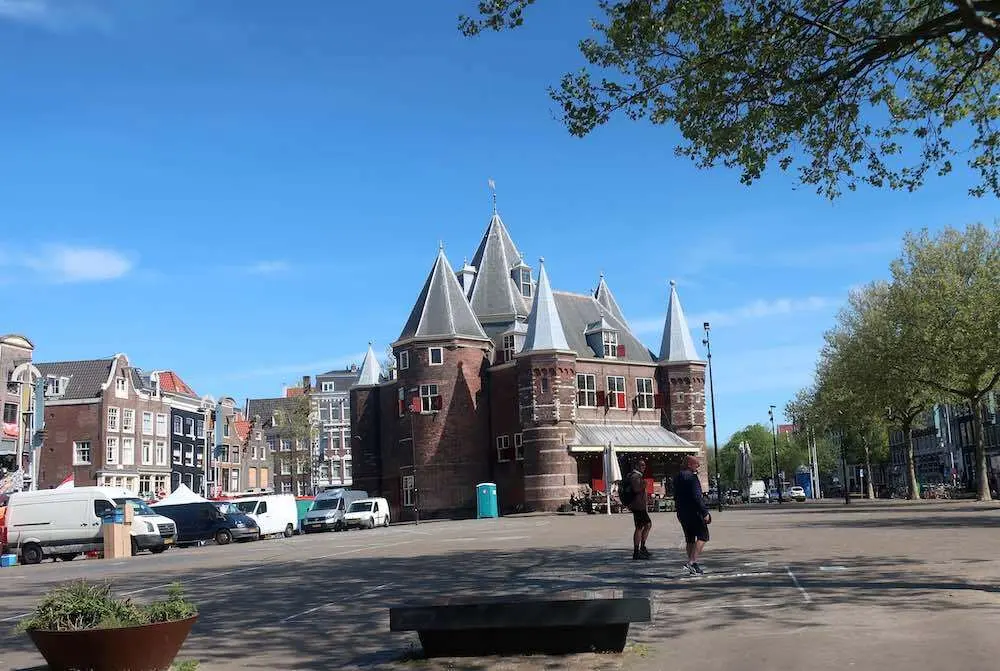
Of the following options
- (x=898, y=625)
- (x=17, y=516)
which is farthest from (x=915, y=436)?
(x=898, y=625)

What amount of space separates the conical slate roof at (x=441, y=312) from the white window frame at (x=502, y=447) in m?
6.73

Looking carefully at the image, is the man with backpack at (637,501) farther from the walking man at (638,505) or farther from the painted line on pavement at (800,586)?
the painted line on pavement at (800,586)

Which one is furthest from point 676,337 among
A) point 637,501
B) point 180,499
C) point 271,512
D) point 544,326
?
point 637,501

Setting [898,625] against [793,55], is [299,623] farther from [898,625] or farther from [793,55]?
[793,55]

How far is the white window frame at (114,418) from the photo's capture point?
6538cm

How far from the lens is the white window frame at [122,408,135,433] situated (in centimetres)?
6700

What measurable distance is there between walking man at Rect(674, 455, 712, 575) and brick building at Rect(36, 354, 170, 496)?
58.5m

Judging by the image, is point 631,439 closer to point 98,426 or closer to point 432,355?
point 432,355

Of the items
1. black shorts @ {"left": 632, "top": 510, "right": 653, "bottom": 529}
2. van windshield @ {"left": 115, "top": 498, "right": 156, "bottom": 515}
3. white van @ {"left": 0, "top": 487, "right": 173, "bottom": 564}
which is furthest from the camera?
van windshield @ {"left": 115, "top": 498, "right": 156, "bottom": 515}

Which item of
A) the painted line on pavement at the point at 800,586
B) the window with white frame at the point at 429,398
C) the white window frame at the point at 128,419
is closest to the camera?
the painted line on pavement at the point at 800,586

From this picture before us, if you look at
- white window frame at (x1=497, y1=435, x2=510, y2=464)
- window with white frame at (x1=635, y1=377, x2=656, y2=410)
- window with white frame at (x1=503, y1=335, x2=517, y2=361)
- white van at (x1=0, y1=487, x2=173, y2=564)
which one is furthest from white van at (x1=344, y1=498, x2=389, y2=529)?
window with white frame at (x1=635, y1=377, x2=656, y2=410)

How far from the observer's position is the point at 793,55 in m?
13.3

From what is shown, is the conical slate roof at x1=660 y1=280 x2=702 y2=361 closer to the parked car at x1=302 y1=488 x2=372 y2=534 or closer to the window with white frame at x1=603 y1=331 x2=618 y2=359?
the window with white frame at x1=603 y1=331 x2=618 y2=359

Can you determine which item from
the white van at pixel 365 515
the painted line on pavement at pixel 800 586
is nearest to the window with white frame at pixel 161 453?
the white van at pixel 365 515
